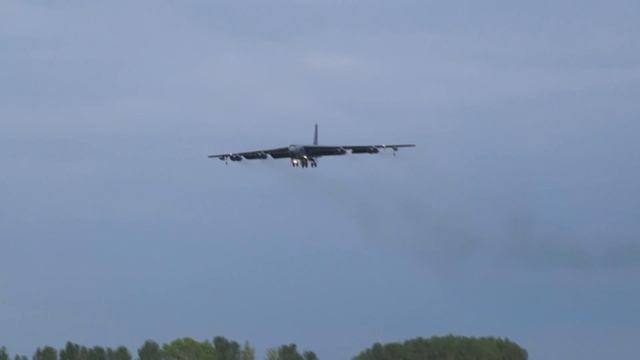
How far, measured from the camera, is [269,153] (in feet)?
655

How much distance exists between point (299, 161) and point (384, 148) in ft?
18.9

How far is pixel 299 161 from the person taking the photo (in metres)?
194

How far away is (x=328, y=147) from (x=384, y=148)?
5338 mm

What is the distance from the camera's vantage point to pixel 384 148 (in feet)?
634

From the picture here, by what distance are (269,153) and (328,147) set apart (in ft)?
15.3

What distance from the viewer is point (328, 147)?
197m

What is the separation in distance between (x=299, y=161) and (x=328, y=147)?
349cm
